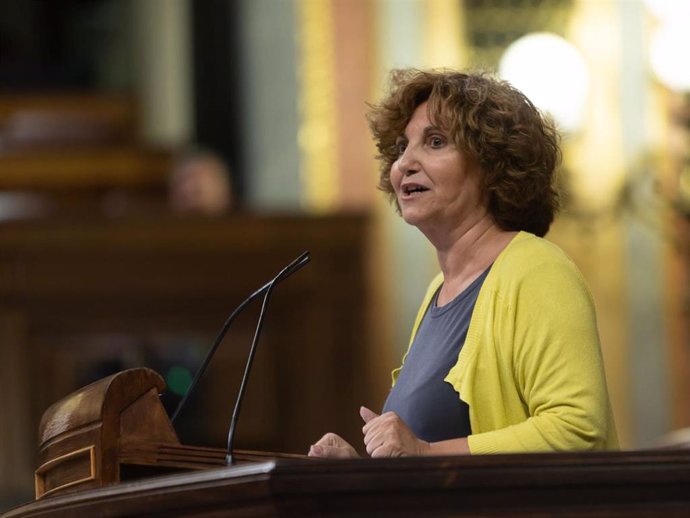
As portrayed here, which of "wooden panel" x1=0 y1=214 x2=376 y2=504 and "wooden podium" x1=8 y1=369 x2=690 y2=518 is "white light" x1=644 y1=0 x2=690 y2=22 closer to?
"wooden panel" x1=0 y1=214 x2=376 y2=504

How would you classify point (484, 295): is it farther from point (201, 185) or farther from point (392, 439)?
point (201, 185)

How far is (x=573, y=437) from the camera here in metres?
2.32

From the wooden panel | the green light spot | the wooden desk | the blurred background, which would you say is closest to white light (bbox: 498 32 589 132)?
the blurred background

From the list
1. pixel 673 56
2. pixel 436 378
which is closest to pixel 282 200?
pixel 673 56

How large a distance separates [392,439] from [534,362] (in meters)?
0.23

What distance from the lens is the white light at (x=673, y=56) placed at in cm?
725

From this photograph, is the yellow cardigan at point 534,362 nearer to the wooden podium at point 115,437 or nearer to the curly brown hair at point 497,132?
the curly brown hair at point 497,132

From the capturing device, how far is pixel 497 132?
254 cm

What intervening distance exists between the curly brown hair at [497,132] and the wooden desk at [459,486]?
653 mm

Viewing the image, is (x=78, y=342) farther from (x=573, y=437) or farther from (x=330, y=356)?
(x=573, y=437)

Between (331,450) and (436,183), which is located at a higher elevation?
(436,183)

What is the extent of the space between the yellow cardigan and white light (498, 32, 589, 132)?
538cm

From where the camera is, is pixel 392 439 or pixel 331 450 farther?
pixel 331 450

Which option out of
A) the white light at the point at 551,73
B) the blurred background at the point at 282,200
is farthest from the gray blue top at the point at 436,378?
the white light at the point at 551,73
